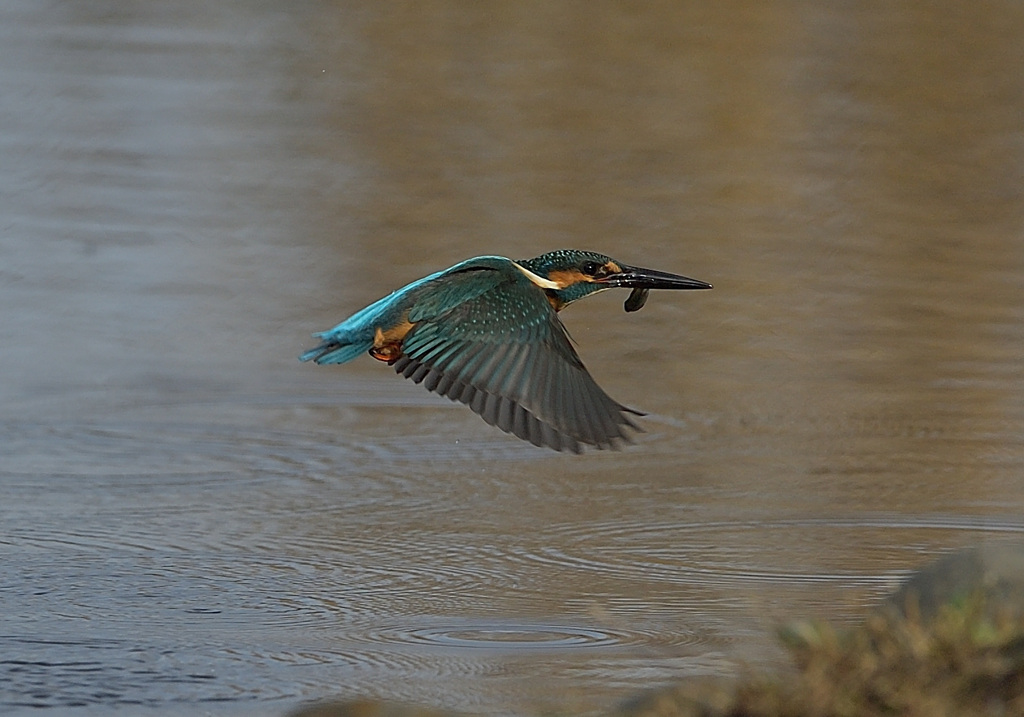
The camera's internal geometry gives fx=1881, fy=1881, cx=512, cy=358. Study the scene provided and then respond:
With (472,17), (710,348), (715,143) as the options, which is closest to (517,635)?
(710,348)

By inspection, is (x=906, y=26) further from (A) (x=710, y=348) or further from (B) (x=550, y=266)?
(B) (x=550, y=266)

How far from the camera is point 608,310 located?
6.93 metres

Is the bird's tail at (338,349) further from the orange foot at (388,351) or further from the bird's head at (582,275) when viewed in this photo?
the bird's head at (582,275)

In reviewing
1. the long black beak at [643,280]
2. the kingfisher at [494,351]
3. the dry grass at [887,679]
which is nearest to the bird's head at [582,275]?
the long black beak at [643,280]

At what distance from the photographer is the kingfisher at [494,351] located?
3.96 metres

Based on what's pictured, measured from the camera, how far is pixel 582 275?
4.41 meters

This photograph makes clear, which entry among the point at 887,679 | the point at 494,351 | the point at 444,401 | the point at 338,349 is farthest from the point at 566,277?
the point at 887,679

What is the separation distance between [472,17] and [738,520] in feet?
23.8

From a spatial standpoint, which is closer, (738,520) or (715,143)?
(738,520)

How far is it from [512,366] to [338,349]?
0.41 metres

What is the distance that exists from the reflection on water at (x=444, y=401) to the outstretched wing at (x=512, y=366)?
514 mm

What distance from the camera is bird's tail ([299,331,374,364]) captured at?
161 inches

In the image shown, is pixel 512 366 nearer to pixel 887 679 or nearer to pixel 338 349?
pixel 338 349

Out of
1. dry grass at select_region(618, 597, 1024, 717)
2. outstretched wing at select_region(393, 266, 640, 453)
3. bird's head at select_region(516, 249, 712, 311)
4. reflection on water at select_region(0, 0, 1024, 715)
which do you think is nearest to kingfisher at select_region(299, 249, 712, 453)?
outstretched wing at select_region(393, 266, 640, 453)
